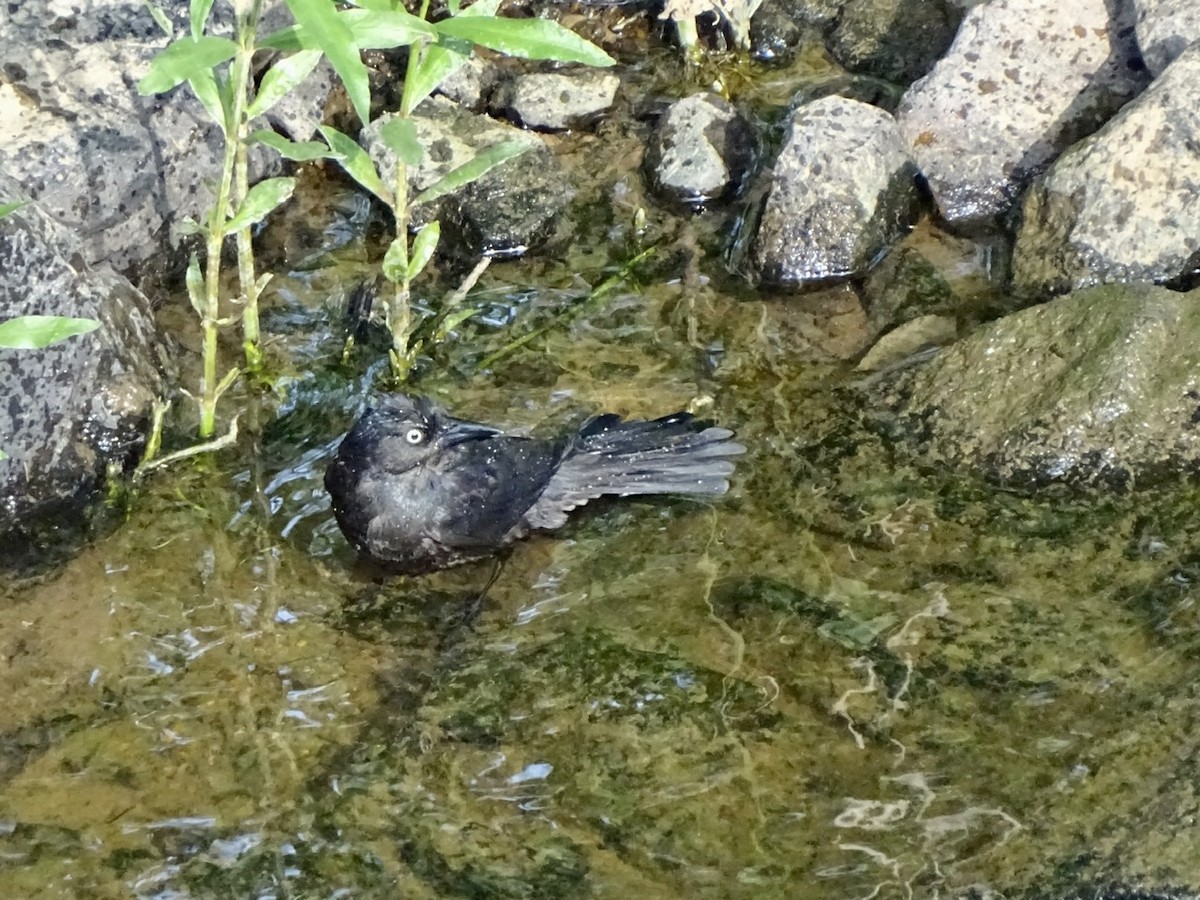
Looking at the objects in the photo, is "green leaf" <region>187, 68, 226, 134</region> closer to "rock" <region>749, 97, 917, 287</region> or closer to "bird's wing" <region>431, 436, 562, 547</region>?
"bird's wing" <region>431, 436, 562, 547</region>

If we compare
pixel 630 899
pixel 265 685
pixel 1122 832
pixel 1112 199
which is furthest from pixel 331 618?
pixel 1112 199

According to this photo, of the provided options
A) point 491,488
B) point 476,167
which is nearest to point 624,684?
point 491,488

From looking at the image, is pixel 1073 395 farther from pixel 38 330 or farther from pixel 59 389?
pixel 59 389

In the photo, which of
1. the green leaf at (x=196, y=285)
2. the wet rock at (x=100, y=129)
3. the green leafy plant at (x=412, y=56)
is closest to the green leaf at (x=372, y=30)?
the green leafy plant at (x=412, y=56)

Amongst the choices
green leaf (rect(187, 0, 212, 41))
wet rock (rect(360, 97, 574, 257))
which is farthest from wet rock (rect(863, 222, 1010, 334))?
green leaf (rect(187, 0, 212, 41))

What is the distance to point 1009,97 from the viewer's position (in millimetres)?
5805

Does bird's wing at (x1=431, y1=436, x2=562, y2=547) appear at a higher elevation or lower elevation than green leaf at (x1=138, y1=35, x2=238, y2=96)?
lower

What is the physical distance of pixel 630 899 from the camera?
3.16m

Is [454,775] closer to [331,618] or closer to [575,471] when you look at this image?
[331,618]

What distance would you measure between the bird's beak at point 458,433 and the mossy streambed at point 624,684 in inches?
15.6

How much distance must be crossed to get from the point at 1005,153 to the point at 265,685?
3.80 m

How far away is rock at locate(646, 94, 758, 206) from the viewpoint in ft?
19.3

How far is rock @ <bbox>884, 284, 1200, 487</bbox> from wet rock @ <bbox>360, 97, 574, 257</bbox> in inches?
72.4

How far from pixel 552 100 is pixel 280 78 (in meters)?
2.43
